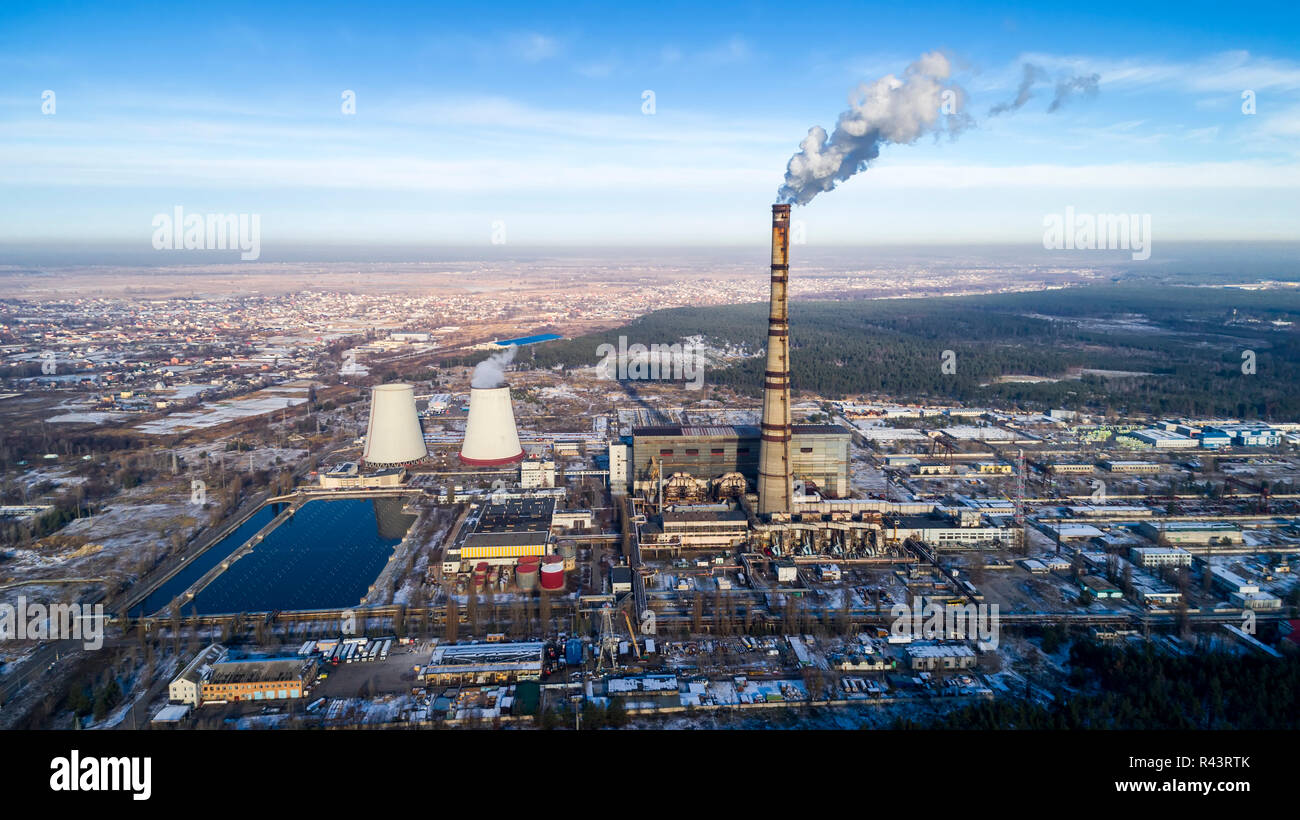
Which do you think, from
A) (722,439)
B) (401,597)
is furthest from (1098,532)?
(401,597)

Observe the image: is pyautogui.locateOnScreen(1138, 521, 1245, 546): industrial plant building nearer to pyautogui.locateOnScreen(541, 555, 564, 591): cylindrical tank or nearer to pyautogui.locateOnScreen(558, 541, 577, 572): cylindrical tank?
pyautogui.locateOnScreen(558, 541, 577, 572): cylindrical tank

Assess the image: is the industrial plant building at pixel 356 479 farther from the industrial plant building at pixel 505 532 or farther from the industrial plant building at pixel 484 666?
the industrial plant building at pixel 484 666

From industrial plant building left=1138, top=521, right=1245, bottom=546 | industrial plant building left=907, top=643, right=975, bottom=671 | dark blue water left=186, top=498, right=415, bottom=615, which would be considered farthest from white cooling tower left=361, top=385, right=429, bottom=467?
industrial plant building left=1138, top=521, right=1245, bottom=546

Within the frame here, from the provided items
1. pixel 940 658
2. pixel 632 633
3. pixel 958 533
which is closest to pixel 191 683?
pixel 632 633

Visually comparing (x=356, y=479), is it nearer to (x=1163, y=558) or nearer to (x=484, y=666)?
(x=484, y=666)
